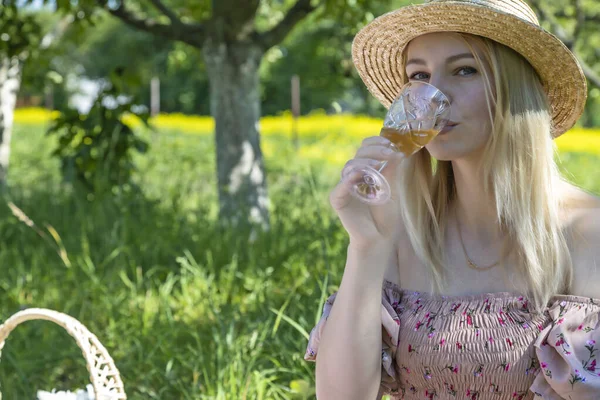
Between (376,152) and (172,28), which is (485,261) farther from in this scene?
(172,28)

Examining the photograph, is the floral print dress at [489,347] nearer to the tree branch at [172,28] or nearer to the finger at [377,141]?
the finger at [377,141]

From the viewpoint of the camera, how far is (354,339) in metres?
2.01

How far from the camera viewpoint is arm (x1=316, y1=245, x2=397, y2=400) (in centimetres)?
198

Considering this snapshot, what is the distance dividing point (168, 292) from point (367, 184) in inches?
96.4

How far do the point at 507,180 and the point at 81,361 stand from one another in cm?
200

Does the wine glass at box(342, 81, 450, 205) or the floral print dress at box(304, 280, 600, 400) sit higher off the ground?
the wine glass at box(342, 81, 450, 205)

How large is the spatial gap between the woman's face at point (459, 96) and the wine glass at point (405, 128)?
154 millimetres

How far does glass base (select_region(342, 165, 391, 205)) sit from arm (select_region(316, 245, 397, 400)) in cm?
35

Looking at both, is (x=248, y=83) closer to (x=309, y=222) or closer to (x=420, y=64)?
(x=309, y=222)

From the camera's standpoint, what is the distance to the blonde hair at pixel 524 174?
2.01m

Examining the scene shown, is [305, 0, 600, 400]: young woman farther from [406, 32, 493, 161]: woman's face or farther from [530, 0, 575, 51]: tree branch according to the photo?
[530, 0, 575, 51]: tree branch

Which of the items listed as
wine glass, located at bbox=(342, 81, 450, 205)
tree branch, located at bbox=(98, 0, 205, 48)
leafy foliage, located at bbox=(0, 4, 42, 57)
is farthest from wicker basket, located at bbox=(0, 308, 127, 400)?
leafy foliage, located at bbox=(0, 4, 42, 57)

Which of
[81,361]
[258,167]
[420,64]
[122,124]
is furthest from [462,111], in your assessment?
[122,124]

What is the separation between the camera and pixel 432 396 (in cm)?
208
